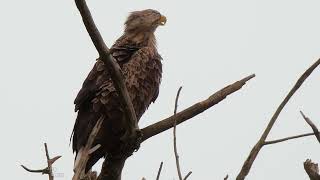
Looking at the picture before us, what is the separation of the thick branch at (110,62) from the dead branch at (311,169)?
1533 millimetres

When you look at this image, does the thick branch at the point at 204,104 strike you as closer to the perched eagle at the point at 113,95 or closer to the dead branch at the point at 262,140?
the perched eagle at the point at 113,95

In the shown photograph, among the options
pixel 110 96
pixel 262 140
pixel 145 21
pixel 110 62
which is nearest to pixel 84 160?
pixel 262 140

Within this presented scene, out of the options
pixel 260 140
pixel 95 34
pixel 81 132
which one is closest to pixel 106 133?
pixel 81 132

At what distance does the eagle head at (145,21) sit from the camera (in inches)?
272

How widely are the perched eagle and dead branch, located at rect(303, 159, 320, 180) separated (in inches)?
107

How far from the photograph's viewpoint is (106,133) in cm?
577

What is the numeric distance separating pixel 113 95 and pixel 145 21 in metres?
1.63

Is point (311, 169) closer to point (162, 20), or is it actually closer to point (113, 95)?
point (113, 95)

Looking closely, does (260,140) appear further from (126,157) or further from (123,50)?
(123,50)

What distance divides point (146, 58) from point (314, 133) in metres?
3.52

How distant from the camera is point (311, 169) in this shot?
2.86 meters

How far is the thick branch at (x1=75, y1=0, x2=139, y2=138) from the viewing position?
348 centimetres

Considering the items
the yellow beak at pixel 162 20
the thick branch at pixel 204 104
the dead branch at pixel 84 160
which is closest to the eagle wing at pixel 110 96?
the yellow beak at pixel 162 20

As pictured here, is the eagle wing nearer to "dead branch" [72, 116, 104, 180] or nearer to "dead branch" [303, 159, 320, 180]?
"dead branch" [72, 116, 104, 180]
